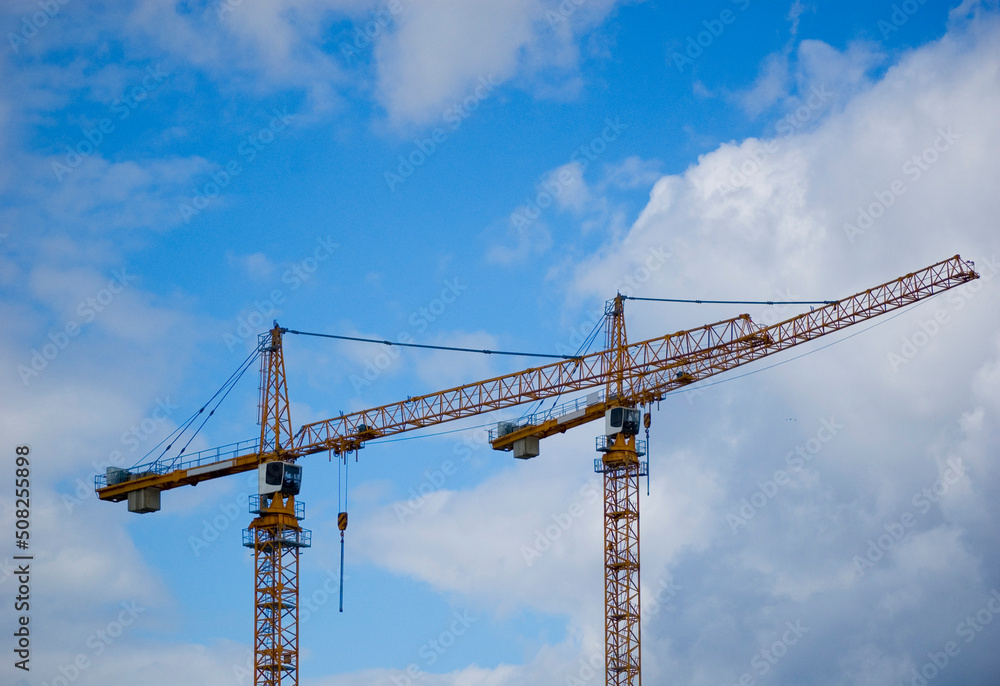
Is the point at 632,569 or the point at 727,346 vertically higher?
the point at 727,346

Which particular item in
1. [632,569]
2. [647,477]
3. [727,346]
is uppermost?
[727,346]

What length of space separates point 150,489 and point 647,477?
34.3 m

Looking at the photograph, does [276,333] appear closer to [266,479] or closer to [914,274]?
[266,479]

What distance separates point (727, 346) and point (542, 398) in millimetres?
12924

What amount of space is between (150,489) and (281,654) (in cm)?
1538

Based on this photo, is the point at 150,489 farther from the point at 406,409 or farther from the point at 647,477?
the point at 647,477

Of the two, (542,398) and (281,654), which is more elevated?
(542,398)

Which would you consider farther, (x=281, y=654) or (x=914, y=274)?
(x=914, y=274)

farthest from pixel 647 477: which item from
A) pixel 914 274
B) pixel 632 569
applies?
pixel 914 274

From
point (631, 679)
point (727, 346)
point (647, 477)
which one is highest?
point (727, 346)

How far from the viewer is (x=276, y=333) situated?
10019 cm

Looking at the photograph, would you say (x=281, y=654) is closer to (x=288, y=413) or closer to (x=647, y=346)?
(x=288, y=413)

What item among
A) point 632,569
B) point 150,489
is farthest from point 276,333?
point 632,569

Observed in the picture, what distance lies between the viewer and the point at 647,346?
98188 millimetres
